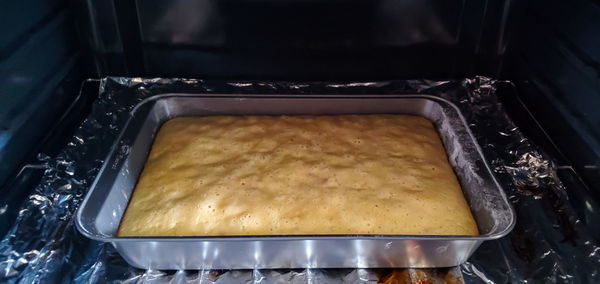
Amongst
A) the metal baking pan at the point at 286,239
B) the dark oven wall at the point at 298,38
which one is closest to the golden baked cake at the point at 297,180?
the metal baking pan at the point at 286,239

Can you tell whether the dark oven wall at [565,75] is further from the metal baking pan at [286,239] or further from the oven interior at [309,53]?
the metal baking pan at [286,239]

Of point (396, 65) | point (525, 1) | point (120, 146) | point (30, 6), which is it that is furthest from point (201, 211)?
point (525, 1)

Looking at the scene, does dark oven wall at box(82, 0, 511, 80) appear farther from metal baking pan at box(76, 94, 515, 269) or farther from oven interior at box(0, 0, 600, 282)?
metal baking pan at box(76, 94, 515, 269)

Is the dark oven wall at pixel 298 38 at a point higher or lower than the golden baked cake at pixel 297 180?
higher

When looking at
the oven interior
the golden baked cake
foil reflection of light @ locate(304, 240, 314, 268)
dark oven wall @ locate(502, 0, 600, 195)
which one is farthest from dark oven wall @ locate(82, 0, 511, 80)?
foil reflection of light @ locate(304, 240, 314, 268)

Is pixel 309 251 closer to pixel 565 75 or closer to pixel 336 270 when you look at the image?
pixel 336 270

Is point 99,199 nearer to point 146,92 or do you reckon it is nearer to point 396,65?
point 146,92

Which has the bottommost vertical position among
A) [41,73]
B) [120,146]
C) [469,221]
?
[469,221]
